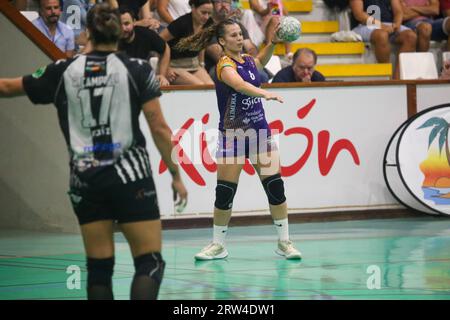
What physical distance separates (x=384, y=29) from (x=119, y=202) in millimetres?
9991

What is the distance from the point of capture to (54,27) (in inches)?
485

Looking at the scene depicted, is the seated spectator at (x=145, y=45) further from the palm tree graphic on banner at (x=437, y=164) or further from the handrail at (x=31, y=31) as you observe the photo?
the palm tree graphic on banner at (x=437, y=164)

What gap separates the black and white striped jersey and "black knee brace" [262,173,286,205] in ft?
12.3

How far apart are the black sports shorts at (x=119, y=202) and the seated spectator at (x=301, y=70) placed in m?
7.37

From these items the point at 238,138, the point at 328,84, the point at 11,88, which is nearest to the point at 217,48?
the point at 328,84

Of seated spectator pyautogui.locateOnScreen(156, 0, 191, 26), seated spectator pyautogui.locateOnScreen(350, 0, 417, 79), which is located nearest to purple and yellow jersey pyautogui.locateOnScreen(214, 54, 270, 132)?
seated spectator pyautogui.locateOnScreen(156, 0, 191, 26)

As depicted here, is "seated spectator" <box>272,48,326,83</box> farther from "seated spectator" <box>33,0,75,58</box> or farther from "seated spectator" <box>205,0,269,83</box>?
"seated spectator" <box>33,0,75,58</box>

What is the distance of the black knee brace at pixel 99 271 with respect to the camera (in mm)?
5344

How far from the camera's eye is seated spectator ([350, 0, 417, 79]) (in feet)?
48.0

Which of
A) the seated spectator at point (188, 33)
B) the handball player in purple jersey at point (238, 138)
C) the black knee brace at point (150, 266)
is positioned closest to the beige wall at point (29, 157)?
the seated spectator at point (188, 33)

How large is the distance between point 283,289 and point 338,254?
2111mm

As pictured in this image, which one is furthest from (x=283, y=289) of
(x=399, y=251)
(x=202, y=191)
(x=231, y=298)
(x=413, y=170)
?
(x=413, y=170)

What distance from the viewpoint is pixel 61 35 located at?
1230 centimetres

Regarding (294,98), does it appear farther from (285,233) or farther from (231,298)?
(231,298)
